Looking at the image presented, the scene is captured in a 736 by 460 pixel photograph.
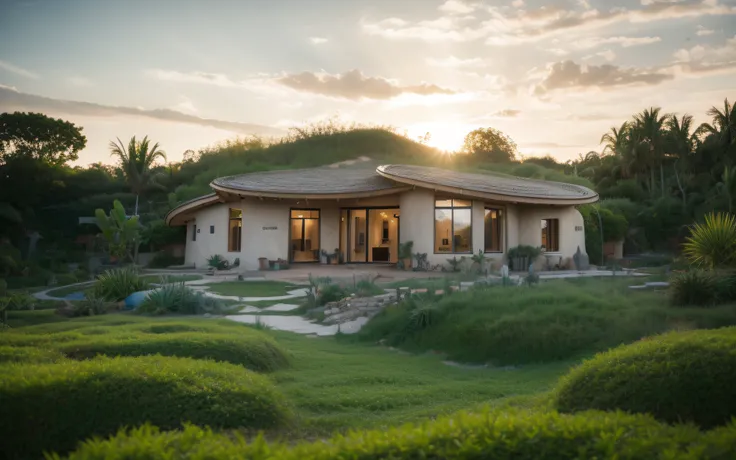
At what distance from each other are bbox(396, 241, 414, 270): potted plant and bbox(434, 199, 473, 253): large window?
103 centimetres

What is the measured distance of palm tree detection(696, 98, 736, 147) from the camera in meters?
45.4

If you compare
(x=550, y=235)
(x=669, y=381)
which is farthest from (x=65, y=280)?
(x=669, y=381)

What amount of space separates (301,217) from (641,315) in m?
20.0

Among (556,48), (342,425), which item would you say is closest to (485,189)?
(556,48)

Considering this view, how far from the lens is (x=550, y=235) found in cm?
2711

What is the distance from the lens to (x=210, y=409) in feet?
16.2

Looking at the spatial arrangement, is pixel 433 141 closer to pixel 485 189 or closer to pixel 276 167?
pixel 276 167

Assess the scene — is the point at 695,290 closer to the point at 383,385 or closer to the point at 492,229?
the point at 383,385

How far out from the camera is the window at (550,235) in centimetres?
2680

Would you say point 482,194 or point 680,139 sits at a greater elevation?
point 680,139

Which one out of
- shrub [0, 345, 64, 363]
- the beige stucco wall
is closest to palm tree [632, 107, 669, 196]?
the beige stucco wall

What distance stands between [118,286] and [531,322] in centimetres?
1090

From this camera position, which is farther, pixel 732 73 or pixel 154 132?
pixel 154 132

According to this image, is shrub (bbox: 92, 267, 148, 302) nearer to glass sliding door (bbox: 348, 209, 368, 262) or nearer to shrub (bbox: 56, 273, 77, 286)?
shrub (bbox: 56, 273, 77, 286)
